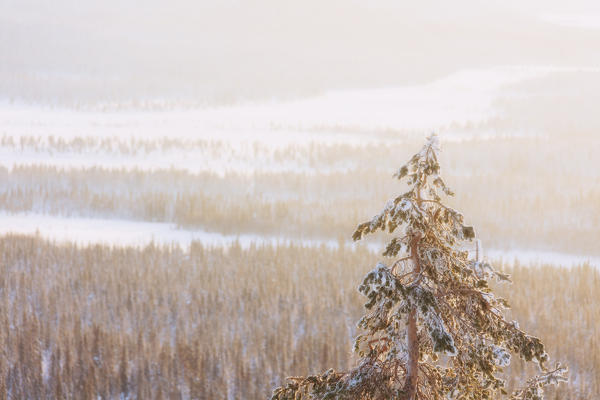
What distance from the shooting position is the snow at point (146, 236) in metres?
18.1

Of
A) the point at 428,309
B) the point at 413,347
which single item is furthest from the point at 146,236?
the point at 428,309

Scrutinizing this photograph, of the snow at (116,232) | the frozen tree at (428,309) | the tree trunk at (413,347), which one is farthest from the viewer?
the snow at (116,232)

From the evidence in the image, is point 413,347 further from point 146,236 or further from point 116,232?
point 116,232

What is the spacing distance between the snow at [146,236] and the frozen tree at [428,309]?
13.5 m

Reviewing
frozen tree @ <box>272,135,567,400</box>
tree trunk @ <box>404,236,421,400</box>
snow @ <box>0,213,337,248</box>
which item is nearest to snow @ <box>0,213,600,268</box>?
snow @ <box>0,213,337,248</box>

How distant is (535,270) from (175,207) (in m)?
11.1

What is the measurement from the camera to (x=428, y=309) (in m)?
3.51

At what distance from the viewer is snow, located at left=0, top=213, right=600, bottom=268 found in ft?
59.4

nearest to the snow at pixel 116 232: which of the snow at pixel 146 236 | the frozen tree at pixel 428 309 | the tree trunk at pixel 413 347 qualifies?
the snow at pixel 146 236

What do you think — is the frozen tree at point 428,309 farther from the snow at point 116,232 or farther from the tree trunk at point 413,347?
the snow at point 116,232

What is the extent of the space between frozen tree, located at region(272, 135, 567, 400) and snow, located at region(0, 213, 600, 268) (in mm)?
13485

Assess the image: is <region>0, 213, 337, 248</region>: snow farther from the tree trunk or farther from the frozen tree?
the tree trunk

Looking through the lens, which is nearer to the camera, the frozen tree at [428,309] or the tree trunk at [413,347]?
the frozen tree at [428,309]

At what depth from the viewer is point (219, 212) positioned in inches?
840
